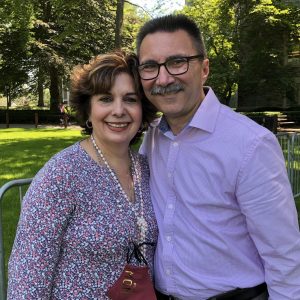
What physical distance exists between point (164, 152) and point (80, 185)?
1.56 ft

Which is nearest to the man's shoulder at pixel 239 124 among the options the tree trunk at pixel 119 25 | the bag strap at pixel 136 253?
the bag strap at pixel 136 253

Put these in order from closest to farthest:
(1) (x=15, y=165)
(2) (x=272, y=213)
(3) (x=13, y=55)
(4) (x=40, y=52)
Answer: (2) (x=272, y=213) → (1) (x=15, y=165) → (4) (x=40, y=52) → (3) (x=13, y=55)

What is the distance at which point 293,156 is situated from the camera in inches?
281

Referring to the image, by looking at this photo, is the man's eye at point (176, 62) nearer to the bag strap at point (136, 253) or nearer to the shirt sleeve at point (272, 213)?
the shirt sleeve at point (272, 213)

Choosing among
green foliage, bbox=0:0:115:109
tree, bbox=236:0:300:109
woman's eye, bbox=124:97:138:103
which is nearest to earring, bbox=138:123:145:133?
woman's eye, bbox=124:97:138:103

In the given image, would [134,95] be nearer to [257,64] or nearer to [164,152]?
[164,152]

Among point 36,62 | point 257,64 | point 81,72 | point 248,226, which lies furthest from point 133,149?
point 36,62

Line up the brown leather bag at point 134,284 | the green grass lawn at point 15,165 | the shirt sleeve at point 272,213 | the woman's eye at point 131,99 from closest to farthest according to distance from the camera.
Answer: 1. the shirt sleeve at point 272,213
2. the brown leather bag at point 134,284
3. the woman's eye at point 131,99
4. the green grass lawn at point 15,165

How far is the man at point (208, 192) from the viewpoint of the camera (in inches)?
76.1

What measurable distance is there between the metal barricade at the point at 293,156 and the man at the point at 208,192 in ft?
16.1

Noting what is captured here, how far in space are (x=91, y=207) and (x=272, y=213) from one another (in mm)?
764

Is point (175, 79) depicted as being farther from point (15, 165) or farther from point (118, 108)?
point (15, 165)

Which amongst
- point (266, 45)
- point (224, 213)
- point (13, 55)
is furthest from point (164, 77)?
point (13, 55)

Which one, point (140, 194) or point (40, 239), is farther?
point (140, 194)
